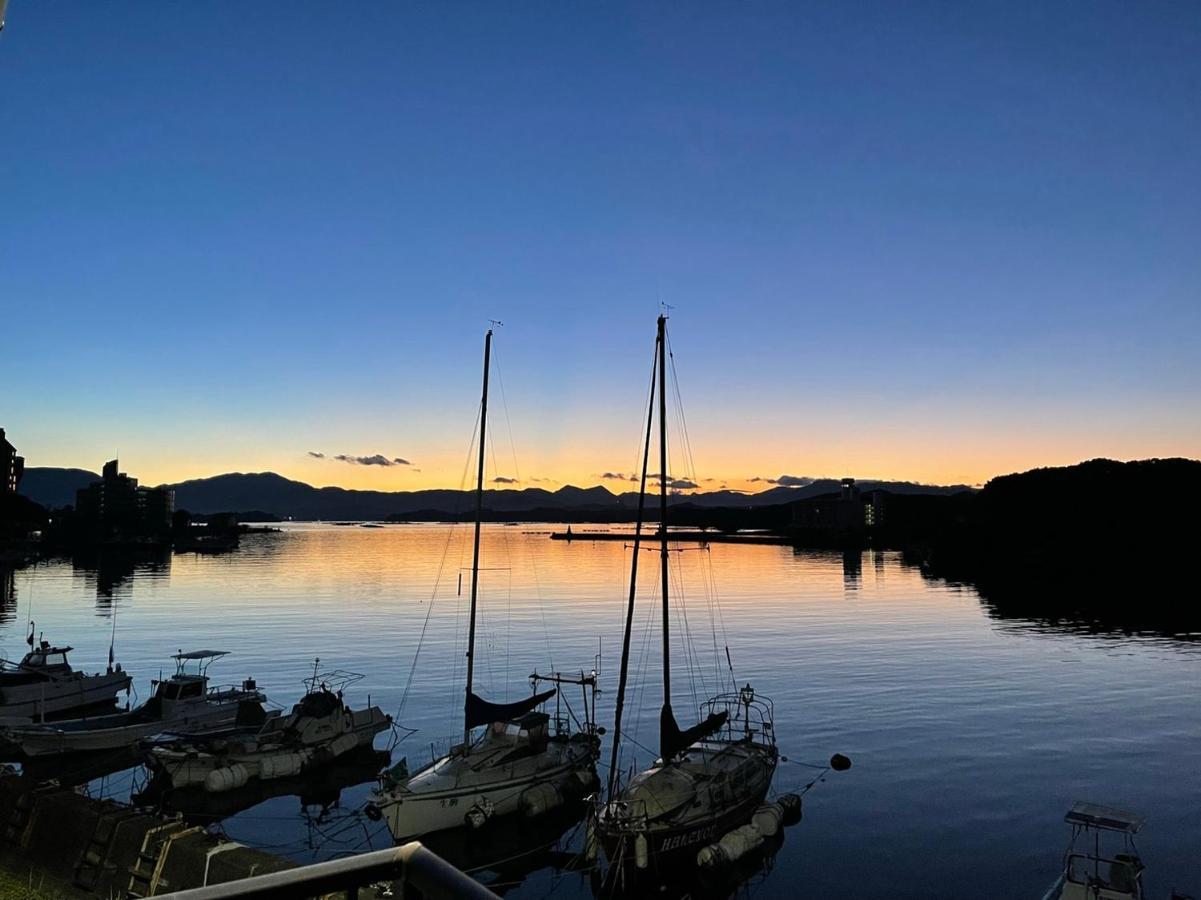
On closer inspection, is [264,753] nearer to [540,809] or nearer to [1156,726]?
[540,809]

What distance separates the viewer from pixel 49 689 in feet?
204

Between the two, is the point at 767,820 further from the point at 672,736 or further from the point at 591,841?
the point at 591,841

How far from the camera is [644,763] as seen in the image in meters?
50.0

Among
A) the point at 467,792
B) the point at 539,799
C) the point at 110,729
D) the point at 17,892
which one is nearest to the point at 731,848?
the point at 539,799

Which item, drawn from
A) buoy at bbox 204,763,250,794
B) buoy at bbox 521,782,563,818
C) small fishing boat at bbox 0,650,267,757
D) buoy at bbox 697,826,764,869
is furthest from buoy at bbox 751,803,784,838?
small fishing boat at bbox 0,650,267,757

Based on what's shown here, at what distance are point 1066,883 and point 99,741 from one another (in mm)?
50941

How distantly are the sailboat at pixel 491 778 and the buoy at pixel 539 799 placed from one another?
45 mm

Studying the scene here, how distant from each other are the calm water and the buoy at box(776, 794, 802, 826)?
33.1 inches

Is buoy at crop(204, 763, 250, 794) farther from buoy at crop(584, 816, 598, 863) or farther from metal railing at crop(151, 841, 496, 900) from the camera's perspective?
metal railing at crop(151, 841, 496, 900)

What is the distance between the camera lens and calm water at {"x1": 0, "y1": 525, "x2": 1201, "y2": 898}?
1495 inches

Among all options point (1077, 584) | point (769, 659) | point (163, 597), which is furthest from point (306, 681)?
point (1077, 584)

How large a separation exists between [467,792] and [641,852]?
898cm

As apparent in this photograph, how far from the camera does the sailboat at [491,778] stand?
121 feet

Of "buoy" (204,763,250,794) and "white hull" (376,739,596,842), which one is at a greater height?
"white hull" (376,739,596,842)
